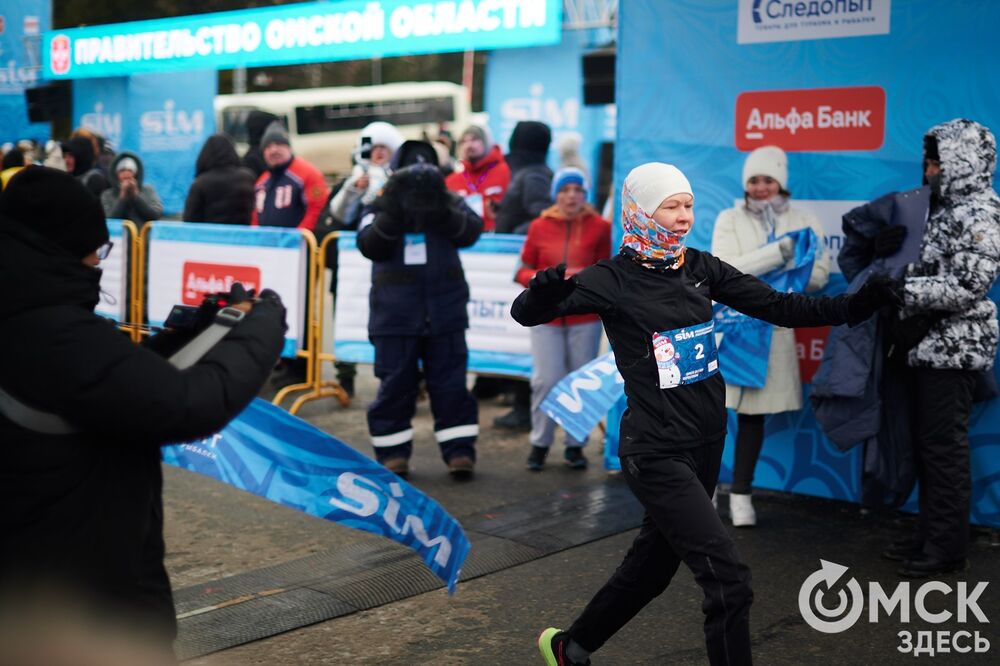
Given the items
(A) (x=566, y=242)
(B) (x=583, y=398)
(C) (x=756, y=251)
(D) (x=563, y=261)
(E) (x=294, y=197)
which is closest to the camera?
(B) (x=583, y=398)

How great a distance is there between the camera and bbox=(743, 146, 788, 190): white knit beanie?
6340mm

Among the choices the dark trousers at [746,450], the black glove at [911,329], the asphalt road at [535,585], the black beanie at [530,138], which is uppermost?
the black beanie at [530,138]


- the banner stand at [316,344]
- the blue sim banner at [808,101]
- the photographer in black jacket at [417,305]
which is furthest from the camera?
the banner stand at [316,344]

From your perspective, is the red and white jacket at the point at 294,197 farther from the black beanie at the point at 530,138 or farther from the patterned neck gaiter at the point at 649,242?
the patterned neck gaiter at the point at 649,242

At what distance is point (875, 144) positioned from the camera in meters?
6.44

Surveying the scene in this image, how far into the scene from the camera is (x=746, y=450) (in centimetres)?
645

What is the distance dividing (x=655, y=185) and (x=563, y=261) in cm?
346

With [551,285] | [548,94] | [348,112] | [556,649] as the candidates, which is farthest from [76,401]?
[348,112]

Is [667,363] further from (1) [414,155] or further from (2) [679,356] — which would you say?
(1) [414,155]

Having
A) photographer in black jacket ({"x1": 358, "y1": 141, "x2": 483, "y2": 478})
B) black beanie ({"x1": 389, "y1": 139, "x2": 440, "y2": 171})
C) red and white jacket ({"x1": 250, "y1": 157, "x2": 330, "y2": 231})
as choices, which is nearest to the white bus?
red and white jacket ({"x1": 250, "y1": 157, "x2": 330, "y2": 231})

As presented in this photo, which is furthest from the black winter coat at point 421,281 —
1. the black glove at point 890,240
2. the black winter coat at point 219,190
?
the black winter coat at point 219,190

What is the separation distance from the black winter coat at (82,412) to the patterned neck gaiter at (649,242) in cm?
174

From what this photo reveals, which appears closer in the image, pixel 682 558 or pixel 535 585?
pixel 682 558

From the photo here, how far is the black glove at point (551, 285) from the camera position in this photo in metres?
3.75
